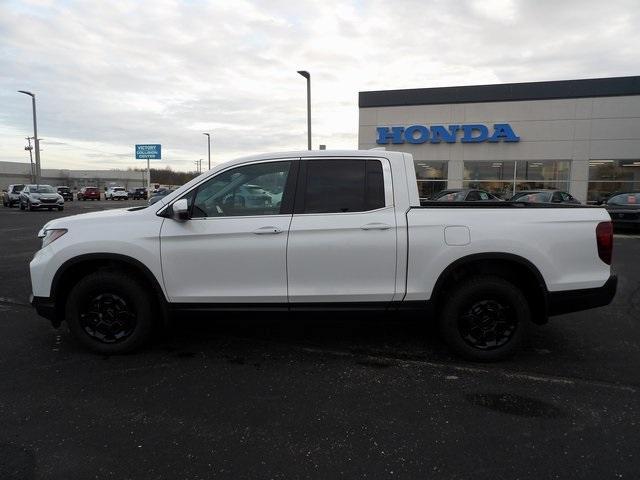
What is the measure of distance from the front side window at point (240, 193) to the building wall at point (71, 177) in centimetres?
9497

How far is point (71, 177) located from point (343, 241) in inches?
4625

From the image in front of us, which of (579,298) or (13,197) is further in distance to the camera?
(13,197)

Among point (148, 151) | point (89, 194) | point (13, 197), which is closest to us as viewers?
point (13, 197)

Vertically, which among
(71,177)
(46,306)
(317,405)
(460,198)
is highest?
(71,177)

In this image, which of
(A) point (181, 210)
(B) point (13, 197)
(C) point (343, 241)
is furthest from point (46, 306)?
(B) point (13, 197)

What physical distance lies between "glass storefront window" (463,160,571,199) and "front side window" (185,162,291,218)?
21476 millimetres

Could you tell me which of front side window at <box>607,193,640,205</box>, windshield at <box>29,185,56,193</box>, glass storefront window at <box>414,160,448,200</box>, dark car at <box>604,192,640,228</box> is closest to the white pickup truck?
dark car at <box>604,192,640,228</box>

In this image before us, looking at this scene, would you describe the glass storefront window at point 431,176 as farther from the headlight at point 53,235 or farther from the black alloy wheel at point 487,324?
the headlight at point 53,235

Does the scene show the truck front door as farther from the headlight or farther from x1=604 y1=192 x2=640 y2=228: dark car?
x1=604 y1=192 x2=640 y2=228: dark car

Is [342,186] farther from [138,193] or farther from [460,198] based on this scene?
[138,193]

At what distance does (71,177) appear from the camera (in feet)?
349

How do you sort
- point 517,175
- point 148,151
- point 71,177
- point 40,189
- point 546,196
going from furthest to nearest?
point 71,177, point 148,151, point 40,189, point 517,175, point 546,196

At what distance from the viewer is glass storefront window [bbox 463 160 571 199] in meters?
24.0

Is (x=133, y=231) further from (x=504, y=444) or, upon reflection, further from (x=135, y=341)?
(x=504, y=444)
